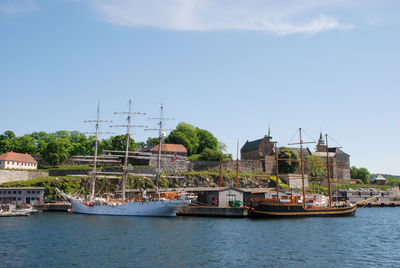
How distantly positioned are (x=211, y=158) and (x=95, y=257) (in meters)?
91.1

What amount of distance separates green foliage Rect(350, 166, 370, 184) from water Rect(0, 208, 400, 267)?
120 m

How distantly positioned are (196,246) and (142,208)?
37298 mm

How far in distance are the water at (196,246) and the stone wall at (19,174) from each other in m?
49.1

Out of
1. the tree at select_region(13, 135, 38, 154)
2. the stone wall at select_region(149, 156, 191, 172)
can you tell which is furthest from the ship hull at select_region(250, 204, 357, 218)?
the tree at select_region(13, 135, 38, 154)

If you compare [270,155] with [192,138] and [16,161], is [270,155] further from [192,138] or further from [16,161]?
[16,161]

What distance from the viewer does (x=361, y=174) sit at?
164250 mm

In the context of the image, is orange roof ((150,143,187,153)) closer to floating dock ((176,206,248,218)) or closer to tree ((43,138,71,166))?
tree ((43,138,71,166))

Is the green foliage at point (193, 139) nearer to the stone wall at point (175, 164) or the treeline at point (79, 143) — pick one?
the treeline at point (79, 143)

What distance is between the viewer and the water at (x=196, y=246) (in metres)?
29.8

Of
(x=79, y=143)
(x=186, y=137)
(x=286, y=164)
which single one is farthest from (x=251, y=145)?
(x=79, y=143)

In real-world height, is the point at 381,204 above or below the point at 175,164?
below

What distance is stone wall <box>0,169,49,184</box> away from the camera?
308 feet

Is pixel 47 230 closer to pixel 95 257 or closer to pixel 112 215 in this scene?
pixel 95 257

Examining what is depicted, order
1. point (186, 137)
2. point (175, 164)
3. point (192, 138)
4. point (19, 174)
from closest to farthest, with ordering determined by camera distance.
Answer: point (19, 174) < point (175, 164) < point (186, 137) < point (192, 138)
